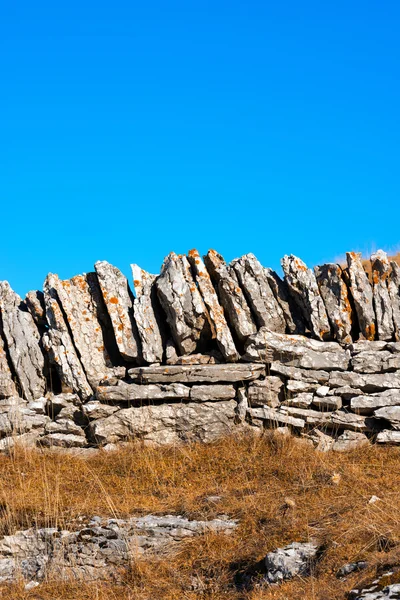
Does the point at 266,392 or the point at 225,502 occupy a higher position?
the point at 266,392

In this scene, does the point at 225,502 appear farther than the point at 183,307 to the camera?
No

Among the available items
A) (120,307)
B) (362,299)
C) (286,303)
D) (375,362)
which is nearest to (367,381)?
(375,362)

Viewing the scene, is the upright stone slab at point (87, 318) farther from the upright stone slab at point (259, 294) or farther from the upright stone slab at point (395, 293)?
the upright stone slab at point (395, 293)

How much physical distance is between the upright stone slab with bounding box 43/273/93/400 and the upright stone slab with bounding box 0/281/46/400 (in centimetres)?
39

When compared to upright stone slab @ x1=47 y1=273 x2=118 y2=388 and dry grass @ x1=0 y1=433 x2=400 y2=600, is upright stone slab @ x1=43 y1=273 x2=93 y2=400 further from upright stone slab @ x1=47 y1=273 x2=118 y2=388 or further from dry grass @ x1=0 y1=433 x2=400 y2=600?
dry grass @ x1=0 y1=433 x2=400 y2=600

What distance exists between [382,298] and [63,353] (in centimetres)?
610

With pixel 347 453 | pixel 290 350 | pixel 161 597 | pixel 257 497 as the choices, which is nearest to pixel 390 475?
pixel 347 453

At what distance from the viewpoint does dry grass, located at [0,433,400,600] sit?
23.3 ft

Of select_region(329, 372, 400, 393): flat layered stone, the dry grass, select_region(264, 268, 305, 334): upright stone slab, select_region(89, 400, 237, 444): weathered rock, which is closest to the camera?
the dry grass

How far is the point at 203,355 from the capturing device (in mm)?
12266

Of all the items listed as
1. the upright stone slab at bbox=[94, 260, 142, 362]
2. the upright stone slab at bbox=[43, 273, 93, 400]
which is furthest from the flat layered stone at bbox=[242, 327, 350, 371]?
the upright stone slab at bbox=[43, 273, 93, 400]

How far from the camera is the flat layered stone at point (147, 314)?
39.7ft

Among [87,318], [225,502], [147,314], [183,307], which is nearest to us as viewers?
[225,502]

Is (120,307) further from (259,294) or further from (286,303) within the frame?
(286,303)
